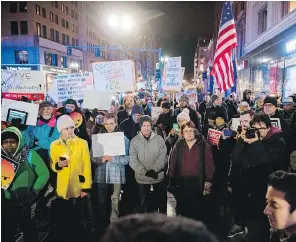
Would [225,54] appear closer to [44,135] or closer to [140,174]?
[140,174]

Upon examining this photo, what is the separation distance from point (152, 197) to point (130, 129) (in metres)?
1.79

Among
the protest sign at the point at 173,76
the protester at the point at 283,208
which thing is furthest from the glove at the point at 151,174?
the protest sign at the point at 173,76

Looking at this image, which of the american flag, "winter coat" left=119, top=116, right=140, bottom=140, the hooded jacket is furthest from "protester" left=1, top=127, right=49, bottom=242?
→ the american flag

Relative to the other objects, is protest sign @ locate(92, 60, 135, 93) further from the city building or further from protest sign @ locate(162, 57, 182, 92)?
the city building

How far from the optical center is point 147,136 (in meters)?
5.79

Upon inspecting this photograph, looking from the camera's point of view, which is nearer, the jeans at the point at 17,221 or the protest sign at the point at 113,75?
the jeans at the point at 17,221

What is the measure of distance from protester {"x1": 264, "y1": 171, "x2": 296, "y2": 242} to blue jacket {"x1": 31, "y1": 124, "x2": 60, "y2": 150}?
4.70 metres

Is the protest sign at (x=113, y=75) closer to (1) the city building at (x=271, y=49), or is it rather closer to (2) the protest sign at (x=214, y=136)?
(2) the protest sign at (x=214, y=136)

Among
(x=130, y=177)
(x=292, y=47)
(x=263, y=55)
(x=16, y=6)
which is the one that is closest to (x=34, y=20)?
(x=16, y=6)

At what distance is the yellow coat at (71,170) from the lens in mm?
5094

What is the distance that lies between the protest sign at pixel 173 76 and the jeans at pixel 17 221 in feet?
29.0

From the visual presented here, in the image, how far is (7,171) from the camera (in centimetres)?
431

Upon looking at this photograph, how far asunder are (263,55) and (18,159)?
1822cm

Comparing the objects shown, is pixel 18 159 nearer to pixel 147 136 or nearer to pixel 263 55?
pixel 147 136
